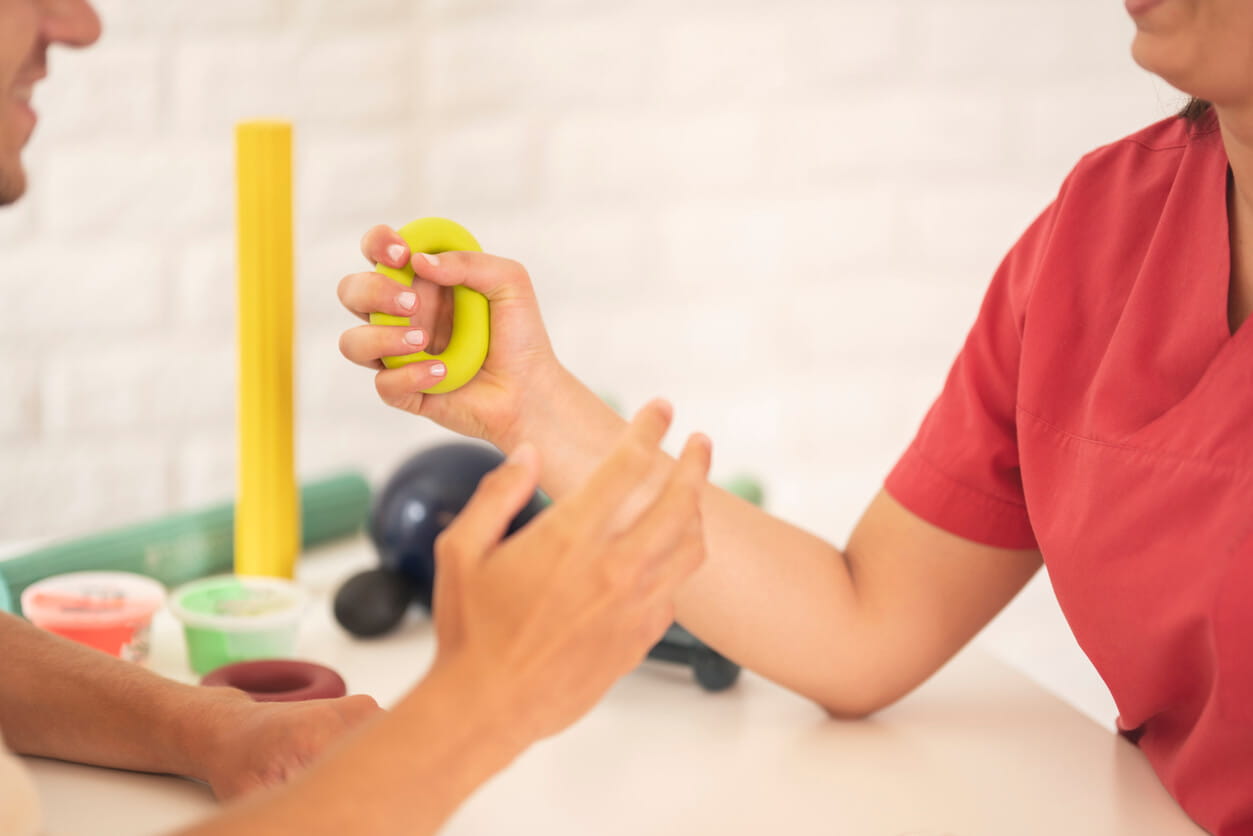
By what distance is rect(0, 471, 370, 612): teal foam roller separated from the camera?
95 centimetres

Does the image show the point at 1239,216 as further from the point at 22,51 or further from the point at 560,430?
the point at 22,51

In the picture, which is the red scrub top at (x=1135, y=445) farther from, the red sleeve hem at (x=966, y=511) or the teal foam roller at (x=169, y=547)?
the teal foam roller at (x=169, y=547)

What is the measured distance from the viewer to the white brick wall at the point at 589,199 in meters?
1.37

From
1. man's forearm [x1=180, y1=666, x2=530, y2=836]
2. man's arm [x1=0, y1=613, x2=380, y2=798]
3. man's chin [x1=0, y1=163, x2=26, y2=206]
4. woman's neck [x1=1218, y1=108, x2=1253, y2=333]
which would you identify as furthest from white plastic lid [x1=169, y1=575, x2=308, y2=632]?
Result: woman's neck [x1=1218, y1=108, x2=1253, y2=333]

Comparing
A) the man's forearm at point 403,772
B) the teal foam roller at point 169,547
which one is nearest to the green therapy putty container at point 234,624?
the teal foam roller at point 169,547

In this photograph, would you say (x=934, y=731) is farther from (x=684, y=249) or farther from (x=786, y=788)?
(x=684, y=249)

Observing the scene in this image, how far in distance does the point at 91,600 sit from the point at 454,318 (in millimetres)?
339

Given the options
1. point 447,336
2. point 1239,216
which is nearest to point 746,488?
point 447,336

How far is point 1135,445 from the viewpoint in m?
0.74

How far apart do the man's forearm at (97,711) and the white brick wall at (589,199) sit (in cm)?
76

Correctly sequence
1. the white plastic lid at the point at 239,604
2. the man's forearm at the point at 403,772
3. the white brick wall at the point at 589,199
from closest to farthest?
the man's forearm at the point at 403,772, the white plastic lid at the point at 239,604, the white brick wall at the point at 589,199

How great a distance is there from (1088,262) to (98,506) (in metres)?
1.08

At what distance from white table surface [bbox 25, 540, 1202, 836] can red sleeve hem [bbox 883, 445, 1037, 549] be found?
0.38 feet

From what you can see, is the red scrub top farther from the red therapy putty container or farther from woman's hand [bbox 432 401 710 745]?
the red therapy putty container
